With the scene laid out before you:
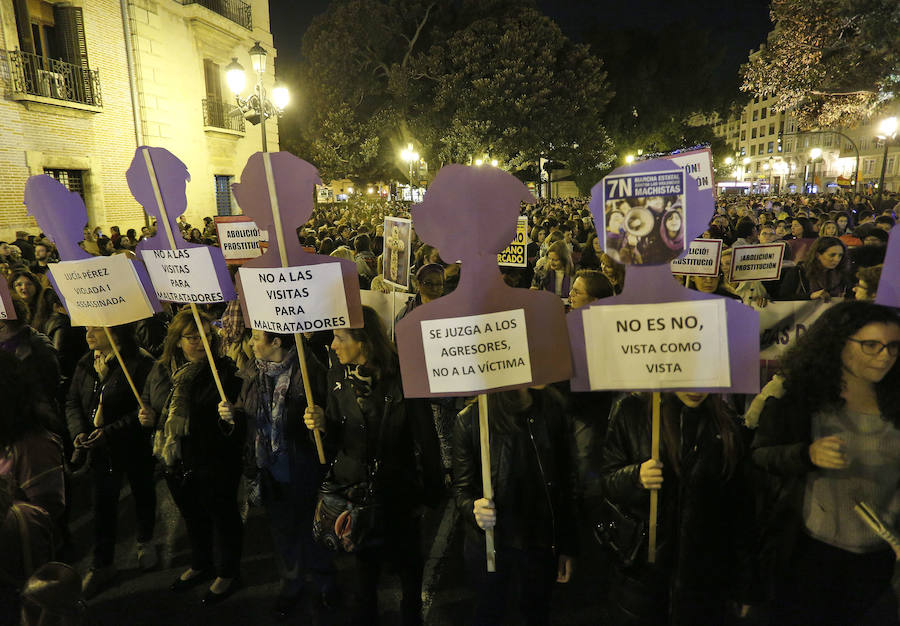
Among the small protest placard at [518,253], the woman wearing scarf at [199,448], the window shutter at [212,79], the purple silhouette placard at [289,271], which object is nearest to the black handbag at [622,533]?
the purple silhouette placard at [289,271]

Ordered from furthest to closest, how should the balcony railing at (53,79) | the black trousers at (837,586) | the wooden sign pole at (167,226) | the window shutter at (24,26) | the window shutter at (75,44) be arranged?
the window shutter at (75,44)
the window shutter at (24,26)
the balcony railing at (53,79)
the wooden sign pole at (167,226)
the black trousers at (837,586)

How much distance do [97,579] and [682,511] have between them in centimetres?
366

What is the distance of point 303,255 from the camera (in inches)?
117

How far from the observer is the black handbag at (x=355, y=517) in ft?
9.18

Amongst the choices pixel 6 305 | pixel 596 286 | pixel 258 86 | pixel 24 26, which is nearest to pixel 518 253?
pixel 596 286

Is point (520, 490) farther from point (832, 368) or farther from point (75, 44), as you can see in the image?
point (75, 44)

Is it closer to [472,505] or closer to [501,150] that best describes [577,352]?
[472,505]

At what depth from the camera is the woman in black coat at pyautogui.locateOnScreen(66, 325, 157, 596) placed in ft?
12.1

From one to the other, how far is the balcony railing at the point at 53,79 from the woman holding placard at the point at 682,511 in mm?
14895

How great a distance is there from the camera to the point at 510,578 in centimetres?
271

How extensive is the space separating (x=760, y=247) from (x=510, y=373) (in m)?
4.37

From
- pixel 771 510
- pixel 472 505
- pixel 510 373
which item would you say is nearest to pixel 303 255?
pixel 510 373

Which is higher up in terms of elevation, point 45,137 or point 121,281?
point 45,137

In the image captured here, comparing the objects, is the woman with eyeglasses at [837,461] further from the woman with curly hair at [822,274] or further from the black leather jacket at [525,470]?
the woman with curly hair at [822,274]
